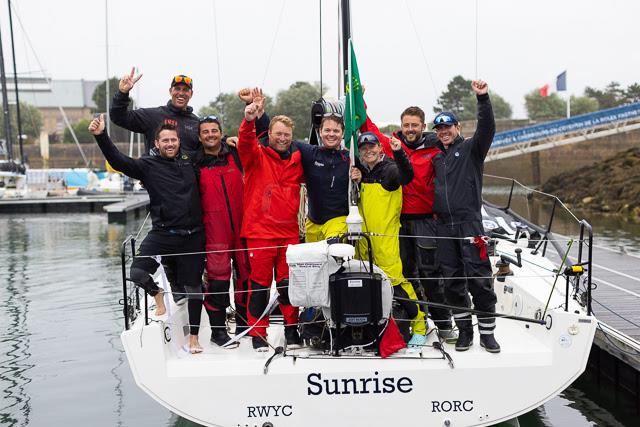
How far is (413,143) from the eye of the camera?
17.9ft

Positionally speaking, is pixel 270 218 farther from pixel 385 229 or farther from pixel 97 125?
pixel 97 125

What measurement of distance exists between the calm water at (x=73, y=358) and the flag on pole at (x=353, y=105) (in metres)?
3.08

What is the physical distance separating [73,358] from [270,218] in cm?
471

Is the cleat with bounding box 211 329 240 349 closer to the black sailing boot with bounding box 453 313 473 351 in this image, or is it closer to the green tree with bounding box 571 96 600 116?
the black sailing boot with bounding box 453 313 473 351

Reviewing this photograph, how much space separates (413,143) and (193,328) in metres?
2.07

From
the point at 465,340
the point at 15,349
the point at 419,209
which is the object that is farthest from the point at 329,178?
the point at 15,349

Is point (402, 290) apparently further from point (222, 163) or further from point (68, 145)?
point (68, 145)

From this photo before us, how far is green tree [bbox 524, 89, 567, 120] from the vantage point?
6819cm

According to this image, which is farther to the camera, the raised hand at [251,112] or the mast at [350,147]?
the raised hand at [251,112]

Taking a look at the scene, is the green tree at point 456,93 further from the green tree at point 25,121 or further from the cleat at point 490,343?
the cleat at point 490,343

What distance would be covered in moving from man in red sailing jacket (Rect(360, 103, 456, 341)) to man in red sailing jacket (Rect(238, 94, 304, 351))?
2.67 feet

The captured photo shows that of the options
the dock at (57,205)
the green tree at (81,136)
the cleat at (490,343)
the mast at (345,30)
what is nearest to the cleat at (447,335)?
the cleat at (490,343)

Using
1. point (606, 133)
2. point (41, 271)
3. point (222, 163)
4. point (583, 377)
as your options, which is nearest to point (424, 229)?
point (222, 163)

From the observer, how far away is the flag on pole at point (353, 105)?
16.7 ft
